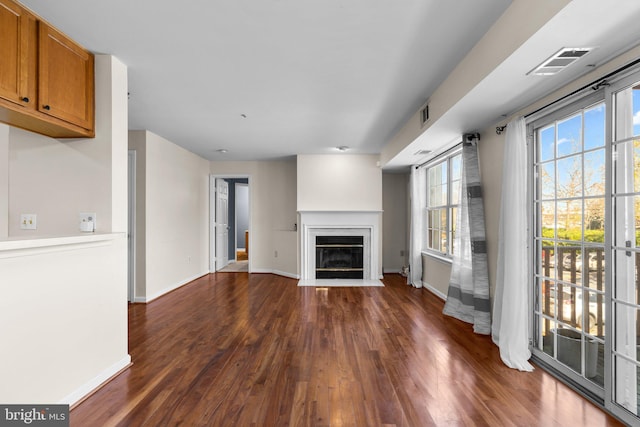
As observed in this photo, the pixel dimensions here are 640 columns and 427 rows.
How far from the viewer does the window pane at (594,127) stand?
6.50 ft

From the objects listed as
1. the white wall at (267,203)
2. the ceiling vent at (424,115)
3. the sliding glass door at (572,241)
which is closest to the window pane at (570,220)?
the sliding glass door at (572,241)

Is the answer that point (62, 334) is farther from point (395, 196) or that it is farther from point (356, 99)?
point (395, 196)

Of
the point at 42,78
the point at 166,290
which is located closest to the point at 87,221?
the point at 42,78

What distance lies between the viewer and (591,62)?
6.04 ft

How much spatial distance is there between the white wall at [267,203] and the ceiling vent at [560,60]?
16.3 feet

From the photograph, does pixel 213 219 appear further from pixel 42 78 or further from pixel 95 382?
pixel 42 78

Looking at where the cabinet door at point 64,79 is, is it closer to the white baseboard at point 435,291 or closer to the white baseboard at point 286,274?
the white baseboard at point 286,274

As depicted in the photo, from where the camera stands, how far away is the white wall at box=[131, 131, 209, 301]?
4.32m

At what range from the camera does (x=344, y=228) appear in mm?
5789

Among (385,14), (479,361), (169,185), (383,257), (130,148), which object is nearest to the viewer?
(385,14)

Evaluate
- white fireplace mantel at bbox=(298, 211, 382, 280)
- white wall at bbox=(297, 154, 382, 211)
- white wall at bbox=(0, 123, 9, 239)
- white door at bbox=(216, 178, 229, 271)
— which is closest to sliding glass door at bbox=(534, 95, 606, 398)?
white fireplace mantel at bbox=(298, 211, 382, 280)

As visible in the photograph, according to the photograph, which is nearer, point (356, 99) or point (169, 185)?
point (356, 99)

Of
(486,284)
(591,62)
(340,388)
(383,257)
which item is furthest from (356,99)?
(383,257)

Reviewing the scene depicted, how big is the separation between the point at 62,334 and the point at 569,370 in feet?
11.5
